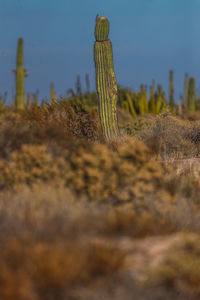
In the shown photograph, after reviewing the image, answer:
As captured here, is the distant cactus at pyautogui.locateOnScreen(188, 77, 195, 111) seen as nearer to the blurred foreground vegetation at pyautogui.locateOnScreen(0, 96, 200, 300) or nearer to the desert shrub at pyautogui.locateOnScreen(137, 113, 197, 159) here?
the desert shrub at pyautogui.locateOnScreen(137, 113, 197, 159)

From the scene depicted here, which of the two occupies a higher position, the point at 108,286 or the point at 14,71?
the point at 14,71

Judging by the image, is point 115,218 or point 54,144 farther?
point 54,144

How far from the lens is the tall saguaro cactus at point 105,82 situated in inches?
574

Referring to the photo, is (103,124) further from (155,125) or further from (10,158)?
(10,158)

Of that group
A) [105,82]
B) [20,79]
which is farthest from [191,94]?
[105,82]

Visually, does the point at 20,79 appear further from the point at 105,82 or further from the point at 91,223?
the point at 91,223

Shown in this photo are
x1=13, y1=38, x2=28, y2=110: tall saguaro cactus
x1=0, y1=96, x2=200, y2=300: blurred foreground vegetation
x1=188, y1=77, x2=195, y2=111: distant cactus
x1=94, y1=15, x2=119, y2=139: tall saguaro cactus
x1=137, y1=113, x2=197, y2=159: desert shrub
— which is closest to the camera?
x1=0, y1=96, x2=200, y2=300: blurred foreground vegetation

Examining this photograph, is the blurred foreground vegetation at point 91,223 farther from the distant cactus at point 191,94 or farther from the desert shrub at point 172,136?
the distant cactus at point 191,94

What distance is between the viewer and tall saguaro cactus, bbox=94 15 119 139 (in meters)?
14.6

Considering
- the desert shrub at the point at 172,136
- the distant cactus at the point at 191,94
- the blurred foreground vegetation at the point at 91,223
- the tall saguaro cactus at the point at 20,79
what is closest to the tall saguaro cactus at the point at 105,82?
the desert shrub at the point at 172,136

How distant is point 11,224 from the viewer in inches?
225

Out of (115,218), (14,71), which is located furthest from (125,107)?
(115,218)

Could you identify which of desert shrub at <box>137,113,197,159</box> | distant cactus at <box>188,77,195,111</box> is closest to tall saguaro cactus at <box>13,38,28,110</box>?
distant cactus at <box>188,77,195,111</box>

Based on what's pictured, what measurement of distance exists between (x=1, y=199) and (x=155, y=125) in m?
9.47
